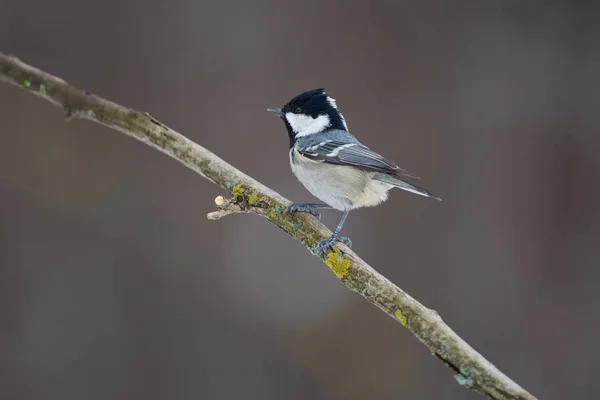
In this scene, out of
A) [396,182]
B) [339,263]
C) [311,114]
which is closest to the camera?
[339,263]

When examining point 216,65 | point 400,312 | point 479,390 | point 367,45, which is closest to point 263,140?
point 216,65

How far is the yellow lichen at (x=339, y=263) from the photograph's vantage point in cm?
125

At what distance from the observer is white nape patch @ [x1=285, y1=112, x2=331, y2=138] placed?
1.79m

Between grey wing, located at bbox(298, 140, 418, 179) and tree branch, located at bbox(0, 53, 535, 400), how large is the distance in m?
0.27

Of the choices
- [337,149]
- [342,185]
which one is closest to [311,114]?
[337,149]

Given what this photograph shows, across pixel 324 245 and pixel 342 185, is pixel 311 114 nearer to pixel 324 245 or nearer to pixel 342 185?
pixel 342 185

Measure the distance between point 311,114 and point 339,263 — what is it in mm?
691

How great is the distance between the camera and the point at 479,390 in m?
1.01

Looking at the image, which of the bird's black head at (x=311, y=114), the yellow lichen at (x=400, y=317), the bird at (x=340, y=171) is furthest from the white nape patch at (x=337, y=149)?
the yellow lichen at (x=400, y=317)

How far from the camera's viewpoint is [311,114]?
70.4 inches

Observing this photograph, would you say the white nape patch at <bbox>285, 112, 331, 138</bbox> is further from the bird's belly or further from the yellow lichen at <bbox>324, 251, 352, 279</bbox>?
the yellow lichen at <bbox>324, 251, 352, 279</bbox>

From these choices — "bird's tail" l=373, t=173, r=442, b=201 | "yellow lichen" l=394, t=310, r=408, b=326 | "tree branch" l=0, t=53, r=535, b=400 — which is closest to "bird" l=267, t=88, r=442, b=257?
"bird's tail" l=373, t=173, r=442, b=201

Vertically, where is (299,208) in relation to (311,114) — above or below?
below

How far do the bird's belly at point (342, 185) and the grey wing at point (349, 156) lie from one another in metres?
0.02
